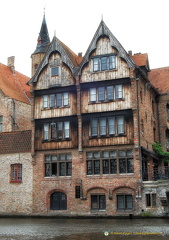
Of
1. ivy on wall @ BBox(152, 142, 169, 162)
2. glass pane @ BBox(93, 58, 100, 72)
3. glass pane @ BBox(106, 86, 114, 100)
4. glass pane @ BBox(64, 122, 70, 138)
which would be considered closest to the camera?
glass pane @ BBox(106, 86, 114, 100)

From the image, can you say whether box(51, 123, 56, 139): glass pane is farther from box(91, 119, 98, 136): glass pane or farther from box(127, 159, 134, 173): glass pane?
box(127, 159, 134, 173): glass pane

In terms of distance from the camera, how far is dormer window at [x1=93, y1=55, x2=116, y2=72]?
32.4m

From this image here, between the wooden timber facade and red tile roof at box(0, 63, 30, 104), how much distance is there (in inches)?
350

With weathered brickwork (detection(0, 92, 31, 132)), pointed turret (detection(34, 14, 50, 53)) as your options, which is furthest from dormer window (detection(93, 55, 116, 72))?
pointed turret (detection(34, 14, 50, 53))

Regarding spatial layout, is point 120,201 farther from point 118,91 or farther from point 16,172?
point 16,172

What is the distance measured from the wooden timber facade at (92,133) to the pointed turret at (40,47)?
14198mm

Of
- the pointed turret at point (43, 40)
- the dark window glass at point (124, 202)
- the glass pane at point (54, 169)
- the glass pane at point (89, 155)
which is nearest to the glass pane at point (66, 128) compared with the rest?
the glass pane at point (89, 155)

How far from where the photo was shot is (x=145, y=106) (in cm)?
3425

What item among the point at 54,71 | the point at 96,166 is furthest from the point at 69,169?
the point at 54,71

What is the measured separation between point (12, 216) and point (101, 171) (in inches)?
364

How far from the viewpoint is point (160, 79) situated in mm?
41719

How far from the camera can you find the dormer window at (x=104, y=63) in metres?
32.4

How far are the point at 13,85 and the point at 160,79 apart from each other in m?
17.8

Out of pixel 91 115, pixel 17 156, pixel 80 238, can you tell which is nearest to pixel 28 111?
pixel 17 156
